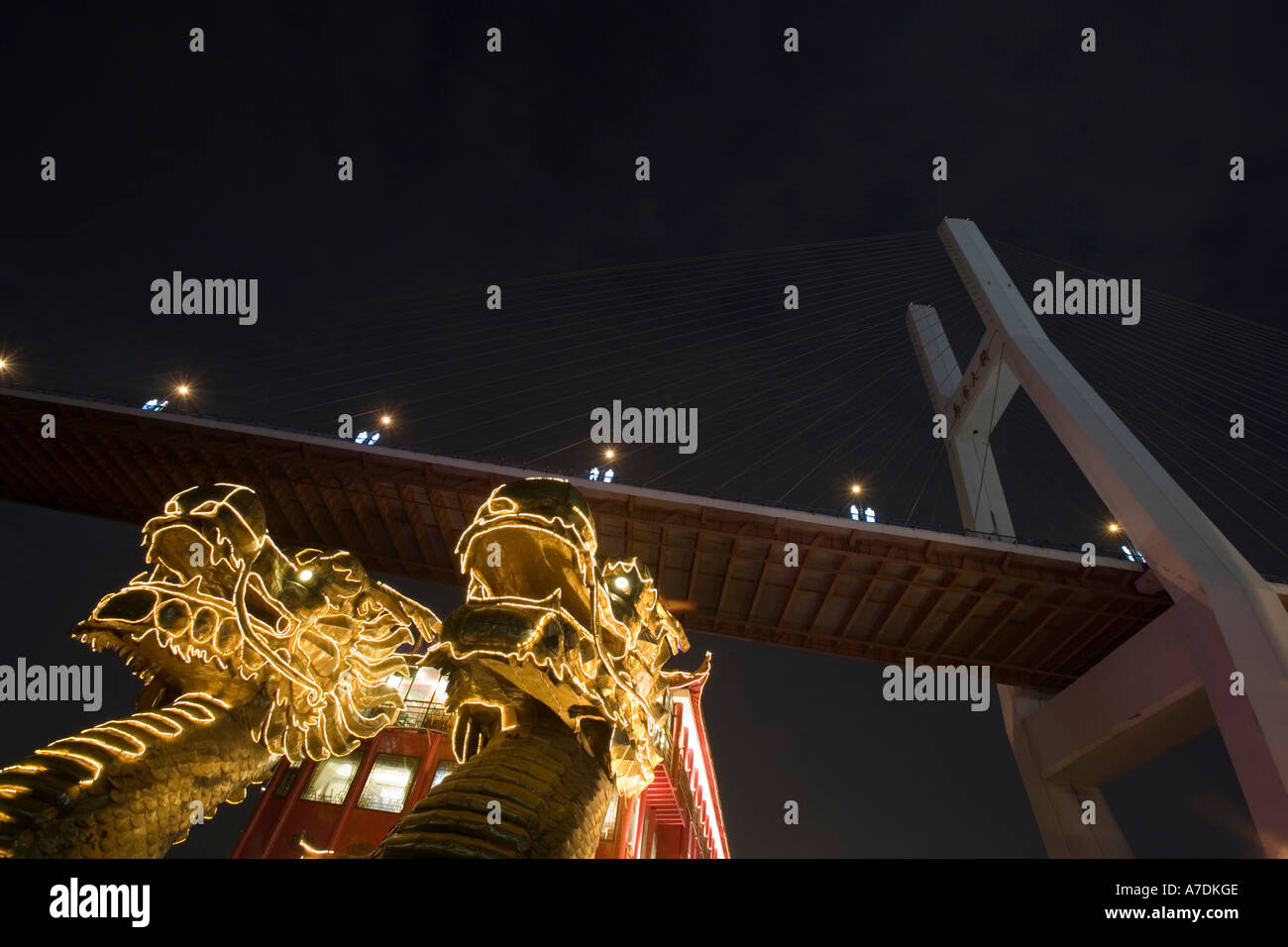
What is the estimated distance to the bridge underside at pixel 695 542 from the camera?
14.2 metres

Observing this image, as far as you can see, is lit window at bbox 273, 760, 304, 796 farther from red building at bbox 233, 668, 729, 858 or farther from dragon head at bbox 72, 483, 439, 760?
dragon head at bbox 72, 483, 439, 760

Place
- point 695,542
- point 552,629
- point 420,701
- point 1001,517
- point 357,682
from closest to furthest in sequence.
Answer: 1. point 552,629
2. point 357,682
3. point 420,701
4. point 695,542
5. point 1001,517

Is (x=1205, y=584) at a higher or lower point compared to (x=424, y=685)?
higher

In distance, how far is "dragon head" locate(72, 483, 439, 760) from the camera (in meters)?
4.31

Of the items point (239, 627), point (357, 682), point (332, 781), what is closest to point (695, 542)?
point (332, 781)

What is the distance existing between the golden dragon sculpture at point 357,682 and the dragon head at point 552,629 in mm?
12

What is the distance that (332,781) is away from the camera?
1273 cm

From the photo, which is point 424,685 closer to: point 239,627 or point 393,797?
point 393,797

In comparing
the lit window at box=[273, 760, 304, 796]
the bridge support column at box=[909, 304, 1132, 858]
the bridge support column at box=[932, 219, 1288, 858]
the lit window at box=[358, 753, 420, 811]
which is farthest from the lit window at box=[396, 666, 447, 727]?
the bridge support column at box=[909, 304, 1132, 858]

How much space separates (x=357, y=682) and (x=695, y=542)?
10966 millimetres

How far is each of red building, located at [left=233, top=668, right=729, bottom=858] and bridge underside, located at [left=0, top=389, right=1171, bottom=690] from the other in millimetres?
3644

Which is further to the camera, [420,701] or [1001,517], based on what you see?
[1001,517]

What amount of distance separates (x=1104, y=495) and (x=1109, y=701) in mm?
4503

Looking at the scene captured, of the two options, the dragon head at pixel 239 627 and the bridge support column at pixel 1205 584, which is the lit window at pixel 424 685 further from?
the bridge support column at pixel 1205 584
